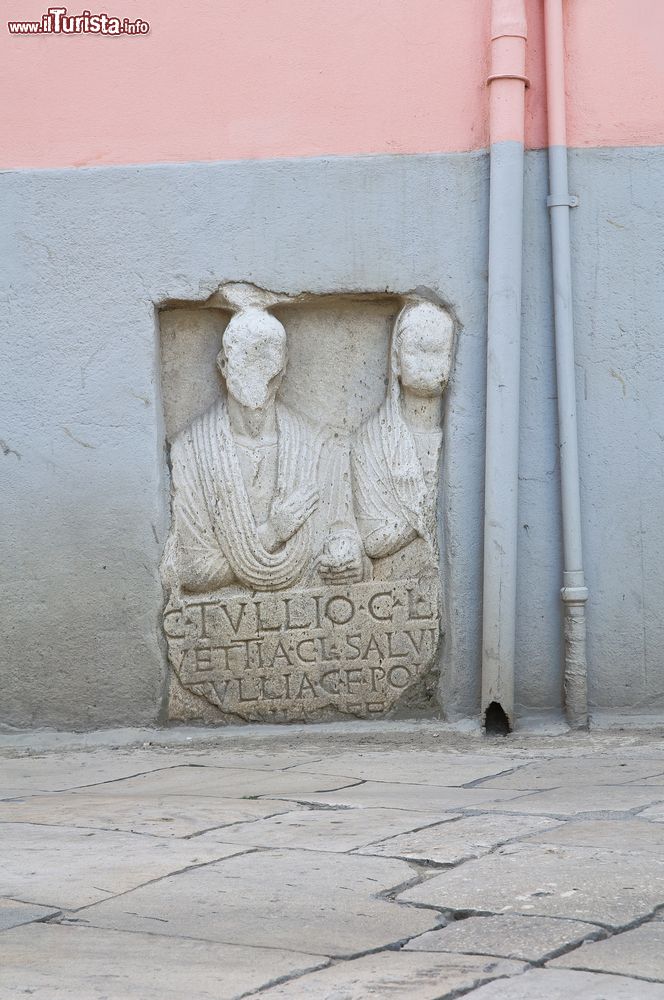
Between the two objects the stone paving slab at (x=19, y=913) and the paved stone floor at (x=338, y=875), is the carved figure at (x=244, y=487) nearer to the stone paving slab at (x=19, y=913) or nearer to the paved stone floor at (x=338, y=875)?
the paved stone floor at (x=338, y=875)

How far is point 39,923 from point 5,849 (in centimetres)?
71

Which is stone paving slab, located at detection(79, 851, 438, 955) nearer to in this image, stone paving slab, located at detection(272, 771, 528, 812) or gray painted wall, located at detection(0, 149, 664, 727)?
stone paving slab, located at detection(272, 771, 528, 812)

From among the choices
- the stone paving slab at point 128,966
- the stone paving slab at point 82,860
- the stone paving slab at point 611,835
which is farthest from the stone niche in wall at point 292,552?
the stone paving slab at point 128,966

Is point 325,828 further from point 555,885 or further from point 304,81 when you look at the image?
point 304,81

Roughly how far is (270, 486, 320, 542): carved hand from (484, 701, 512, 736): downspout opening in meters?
1.00

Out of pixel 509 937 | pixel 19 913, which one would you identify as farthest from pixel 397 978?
pixel 19 913

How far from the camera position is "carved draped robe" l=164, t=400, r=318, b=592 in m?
5.34

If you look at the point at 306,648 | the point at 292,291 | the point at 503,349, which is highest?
the point at 292,291

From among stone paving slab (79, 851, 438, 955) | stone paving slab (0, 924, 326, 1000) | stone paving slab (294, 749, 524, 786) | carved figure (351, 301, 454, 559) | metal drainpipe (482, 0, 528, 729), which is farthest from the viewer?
carved figure (351, 301, 454, 559)

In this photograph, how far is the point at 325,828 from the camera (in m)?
3.79

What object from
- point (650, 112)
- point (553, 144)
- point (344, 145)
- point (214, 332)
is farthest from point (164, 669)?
point (650, 112)

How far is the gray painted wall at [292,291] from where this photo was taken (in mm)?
5309

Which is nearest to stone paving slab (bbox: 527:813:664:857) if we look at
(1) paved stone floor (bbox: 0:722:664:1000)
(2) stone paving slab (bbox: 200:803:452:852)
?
(1) paved stone floor (bbox: 0:722:664:1000)

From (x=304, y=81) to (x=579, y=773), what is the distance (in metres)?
2.74
